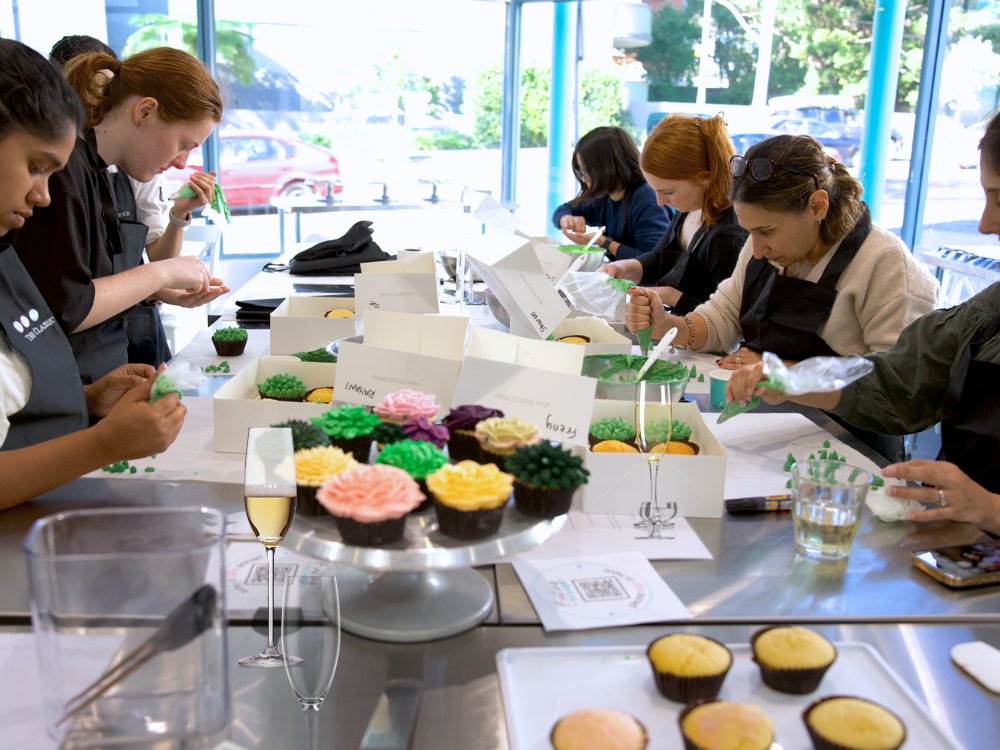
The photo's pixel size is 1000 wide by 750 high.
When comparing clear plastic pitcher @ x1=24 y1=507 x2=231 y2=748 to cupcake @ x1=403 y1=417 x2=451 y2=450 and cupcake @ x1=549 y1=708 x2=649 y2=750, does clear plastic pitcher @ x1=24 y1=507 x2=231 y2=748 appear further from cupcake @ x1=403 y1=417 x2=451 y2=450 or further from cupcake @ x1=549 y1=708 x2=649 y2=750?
cupcake @ x1=403 y1=417 x2=451 y2=450

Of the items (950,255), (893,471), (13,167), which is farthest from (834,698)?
(950,255)

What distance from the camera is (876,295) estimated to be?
199 centimetres

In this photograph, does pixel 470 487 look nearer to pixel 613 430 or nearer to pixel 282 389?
pixel 613 430

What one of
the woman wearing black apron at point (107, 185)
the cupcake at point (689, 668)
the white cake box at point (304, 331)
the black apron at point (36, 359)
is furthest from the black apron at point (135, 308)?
the cupcake at point (689, 668)

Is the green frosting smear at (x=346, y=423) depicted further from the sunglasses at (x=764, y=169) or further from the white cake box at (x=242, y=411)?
the sunglasses at (x=764, y=169)

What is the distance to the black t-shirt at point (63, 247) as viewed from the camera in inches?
69.4

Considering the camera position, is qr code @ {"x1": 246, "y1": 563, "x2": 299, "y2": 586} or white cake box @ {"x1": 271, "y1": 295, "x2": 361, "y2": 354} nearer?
qr code @ {"x1": 246, "y1": 563, "x2": 299, "y2": 586}

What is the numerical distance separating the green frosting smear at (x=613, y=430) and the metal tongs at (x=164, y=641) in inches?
35.5

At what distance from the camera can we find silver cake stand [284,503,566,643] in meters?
0.88

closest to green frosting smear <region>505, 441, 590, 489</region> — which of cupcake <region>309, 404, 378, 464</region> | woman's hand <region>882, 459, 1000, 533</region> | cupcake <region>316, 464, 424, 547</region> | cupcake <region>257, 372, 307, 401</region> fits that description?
cupcake <region>316, 464, 424, 547</region>

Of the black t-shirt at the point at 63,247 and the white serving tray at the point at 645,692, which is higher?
the black t-shirt at the point at 63,247

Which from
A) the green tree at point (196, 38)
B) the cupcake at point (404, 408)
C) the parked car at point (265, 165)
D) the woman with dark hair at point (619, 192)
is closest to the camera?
the cupcake at point (404, 408)

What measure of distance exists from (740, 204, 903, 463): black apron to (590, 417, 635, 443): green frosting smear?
2.44ft

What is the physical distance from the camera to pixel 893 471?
4.30ft
